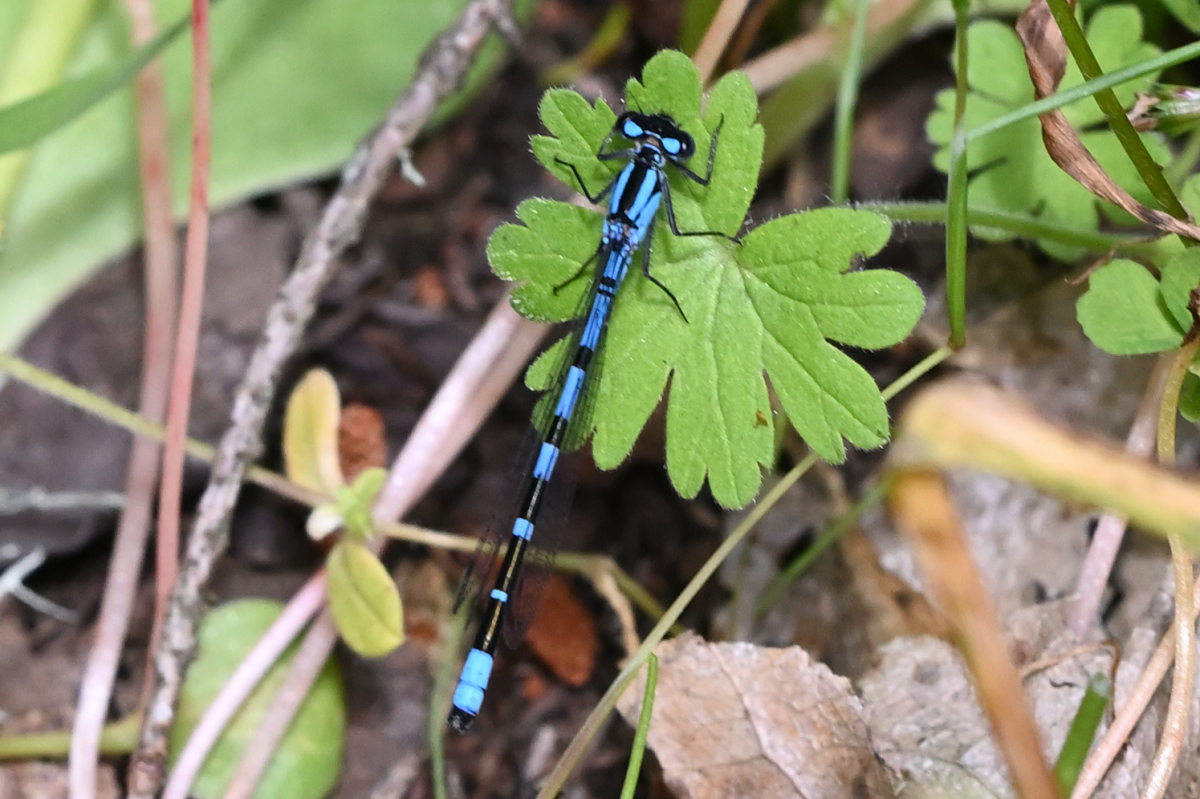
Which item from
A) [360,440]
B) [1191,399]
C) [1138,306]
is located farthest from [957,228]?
[360,440]

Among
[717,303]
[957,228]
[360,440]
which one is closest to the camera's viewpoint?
[957,228]

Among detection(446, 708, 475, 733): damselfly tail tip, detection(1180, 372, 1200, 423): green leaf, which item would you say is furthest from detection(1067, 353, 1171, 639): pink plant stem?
detection(446, 708, 475, 733): damselfly tail tip

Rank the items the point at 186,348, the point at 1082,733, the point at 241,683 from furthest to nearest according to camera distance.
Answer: the point at 186,348
the point at 241,683
the point at 1082,733

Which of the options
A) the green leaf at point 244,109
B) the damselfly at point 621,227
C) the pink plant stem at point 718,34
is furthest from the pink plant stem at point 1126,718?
A: the green leaf at point 244,109

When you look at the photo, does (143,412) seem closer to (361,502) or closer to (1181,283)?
(361,502)

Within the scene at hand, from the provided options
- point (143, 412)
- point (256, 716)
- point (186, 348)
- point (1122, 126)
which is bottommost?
point (256, 716)

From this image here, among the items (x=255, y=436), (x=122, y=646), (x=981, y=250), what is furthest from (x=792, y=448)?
(x=122, y=646)

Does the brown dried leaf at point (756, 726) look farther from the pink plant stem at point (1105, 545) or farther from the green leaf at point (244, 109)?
the green leaf at point (244, 109)
